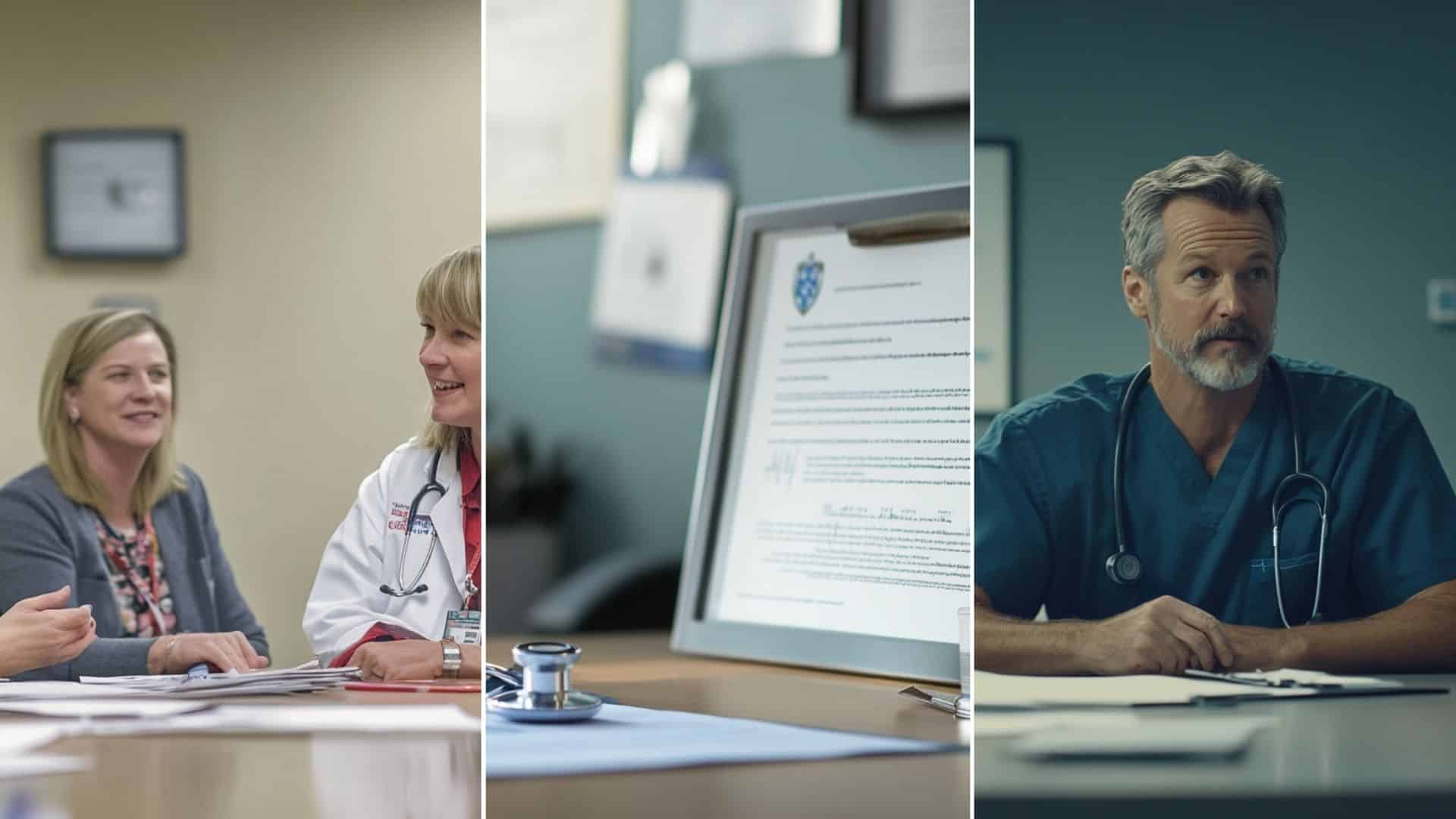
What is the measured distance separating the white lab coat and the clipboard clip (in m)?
0.44

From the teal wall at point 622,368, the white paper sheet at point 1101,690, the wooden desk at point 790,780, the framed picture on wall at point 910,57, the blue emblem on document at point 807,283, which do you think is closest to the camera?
the wooden desk at point 790,780

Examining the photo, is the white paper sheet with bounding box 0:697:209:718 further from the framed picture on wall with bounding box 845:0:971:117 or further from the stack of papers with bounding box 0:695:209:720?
the framed picture on wall with bounding box 845:0:971:117

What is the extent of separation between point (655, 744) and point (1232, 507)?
0.42m

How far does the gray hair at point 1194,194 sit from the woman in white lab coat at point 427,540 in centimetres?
46

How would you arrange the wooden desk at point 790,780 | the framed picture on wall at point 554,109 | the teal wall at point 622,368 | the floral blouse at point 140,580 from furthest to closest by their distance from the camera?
the framed picture on wall at point 554,109 → the teal wall at point 622,368 → the floral blouse at point 140,580 → the wooden desk at point 790,780

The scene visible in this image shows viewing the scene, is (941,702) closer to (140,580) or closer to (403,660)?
(403,660)

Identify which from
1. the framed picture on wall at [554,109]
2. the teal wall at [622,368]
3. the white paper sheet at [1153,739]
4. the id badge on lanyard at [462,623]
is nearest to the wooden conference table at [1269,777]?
the white paper sheet at [1153,739]

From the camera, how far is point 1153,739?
86cm

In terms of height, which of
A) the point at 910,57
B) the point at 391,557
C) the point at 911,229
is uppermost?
the point at 910,57

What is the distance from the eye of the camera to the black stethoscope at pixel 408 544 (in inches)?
40.6

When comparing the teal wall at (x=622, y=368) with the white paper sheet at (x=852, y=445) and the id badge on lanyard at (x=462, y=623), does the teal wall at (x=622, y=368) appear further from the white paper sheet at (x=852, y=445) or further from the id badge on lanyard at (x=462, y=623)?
the id badge on lanyard at (x=462, y=623)

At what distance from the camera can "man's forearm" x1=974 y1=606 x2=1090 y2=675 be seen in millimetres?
909

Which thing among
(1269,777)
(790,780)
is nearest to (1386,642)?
(1269,777)

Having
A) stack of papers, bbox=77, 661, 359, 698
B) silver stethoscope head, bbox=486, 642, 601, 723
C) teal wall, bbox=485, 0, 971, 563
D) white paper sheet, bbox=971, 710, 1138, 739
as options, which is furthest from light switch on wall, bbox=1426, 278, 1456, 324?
teal wall, bbox=485, 0, 971, 563
